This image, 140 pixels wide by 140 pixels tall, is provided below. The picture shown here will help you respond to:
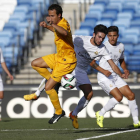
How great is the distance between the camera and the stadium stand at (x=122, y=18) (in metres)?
16.6

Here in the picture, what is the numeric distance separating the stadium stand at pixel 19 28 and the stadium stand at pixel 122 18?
6.39ft

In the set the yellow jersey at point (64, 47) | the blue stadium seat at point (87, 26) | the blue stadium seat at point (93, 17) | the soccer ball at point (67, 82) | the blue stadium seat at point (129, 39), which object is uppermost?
the yellow jersey at point (64, 47)

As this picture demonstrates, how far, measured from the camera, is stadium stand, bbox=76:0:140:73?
16581 millimetres

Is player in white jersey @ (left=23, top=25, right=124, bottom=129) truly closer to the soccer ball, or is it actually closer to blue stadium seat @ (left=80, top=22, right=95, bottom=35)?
the soccer ball

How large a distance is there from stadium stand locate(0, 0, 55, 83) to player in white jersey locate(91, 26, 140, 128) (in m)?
6.12

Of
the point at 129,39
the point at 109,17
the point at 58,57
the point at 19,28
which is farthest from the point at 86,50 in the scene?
the point at 19,28

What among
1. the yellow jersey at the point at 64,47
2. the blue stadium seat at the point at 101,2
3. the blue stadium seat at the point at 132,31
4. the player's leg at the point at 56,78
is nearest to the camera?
the yellow jersey at the point at 64,47

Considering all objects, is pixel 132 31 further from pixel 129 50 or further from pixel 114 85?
pixel 114 85

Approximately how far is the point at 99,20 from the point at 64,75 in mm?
11197

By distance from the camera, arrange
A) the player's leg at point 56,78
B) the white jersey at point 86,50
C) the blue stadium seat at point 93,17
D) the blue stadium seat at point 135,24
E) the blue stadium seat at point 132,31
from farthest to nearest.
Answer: the blue stadium seat at point 93,17 → the blue stadium seat at point 135,24 → the blue stadium seat at point 132,31 → the white jersey at point 86,50 → the player's leg at point 56,78

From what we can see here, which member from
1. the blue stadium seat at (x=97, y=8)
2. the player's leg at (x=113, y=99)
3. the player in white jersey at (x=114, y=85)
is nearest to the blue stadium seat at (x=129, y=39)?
the blue stadium seat at (x=97, y=8)

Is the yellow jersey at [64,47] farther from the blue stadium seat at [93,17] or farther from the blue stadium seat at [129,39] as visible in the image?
the blue stadium seat at [93,17]

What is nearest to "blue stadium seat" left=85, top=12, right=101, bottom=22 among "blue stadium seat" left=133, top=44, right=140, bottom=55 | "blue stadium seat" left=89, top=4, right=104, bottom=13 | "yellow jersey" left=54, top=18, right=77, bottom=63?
"blue stadium seat" left=89, top=4, right=104, bottom=13

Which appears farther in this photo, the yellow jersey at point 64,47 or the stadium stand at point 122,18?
the stadium stand at point 122,18
